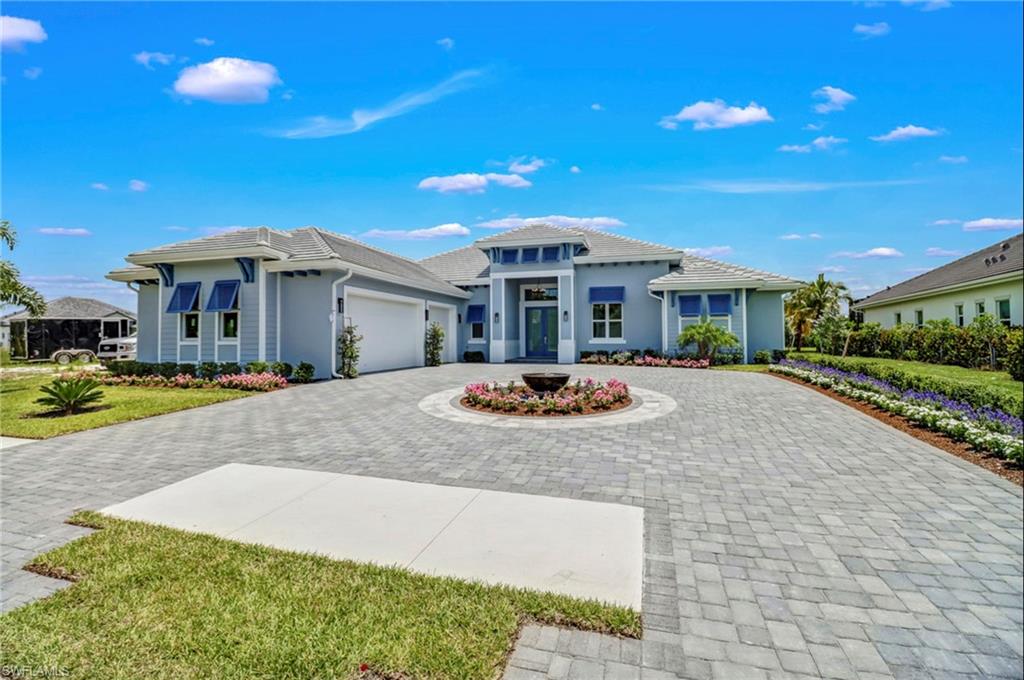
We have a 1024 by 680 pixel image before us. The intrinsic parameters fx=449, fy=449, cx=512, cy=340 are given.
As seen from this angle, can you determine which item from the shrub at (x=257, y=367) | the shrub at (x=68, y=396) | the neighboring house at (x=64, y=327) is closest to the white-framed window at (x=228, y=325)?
the shrub at (x=257, y=367)

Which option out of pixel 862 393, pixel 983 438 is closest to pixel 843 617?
pixel 983 438

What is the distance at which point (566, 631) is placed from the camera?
2.56 meters

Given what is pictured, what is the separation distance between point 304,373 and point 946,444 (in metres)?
14.6

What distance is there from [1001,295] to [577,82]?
19.9 meters

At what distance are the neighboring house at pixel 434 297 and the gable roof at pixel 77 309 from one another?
17.1 metres

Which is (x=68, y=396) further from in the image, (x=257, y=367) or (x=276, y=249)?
(x=276, y=249)

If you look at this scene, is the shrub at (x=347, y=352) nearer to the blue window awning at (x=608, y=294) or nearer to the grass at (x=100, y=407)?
the grass at (x=100, y=407)

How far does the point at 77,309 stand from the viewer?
29.5 m

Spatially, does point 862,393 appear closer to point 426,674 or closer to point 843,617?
point 843,617

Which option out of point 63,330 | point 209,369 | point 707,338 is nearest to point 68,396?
point 209,369

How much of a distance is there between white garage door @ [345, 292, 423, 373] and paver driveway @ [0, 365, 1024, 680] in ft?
21.5

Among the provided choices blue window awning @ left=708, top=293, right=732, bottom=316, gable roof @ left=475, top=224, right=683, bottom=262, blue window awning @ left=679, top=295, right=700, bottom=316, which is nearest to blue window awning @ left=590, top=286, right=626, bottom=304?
gable roof @ left=475, top=224, right=683, bottom=262

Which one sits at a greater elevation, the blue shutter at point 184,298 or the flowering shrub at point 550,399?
the blue shutter at point 184,298

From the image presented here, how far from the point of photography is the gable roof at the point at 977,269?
16986 millimetres
